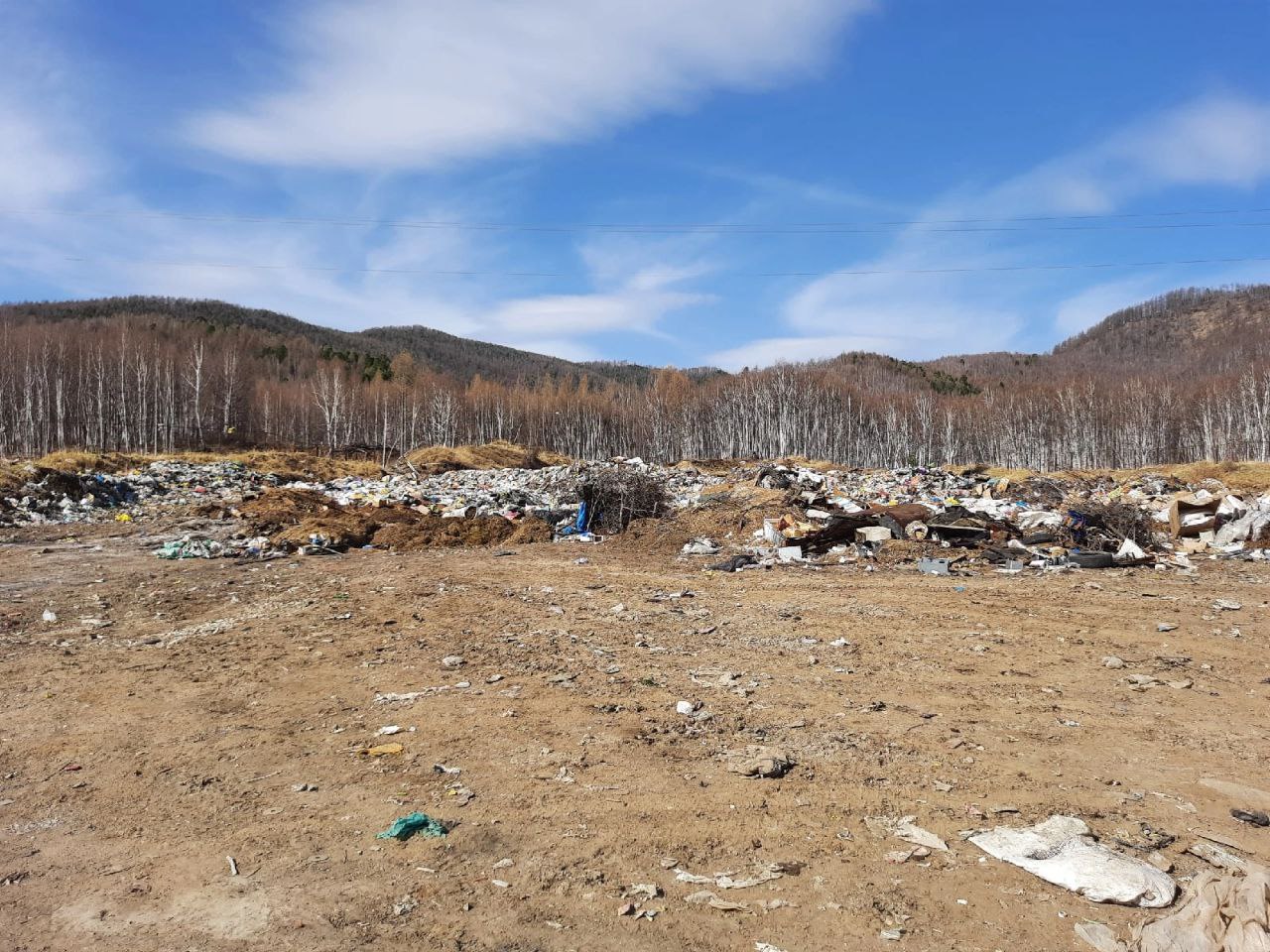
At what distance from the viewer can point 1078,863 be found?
2.80 m

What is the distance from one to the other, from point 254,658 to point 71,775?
203 cm

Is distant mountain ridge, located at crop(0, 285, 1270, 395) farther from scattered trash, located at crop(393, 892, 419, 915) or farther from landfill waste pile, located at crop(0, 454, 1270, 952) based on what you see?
scattered trash, located at crop(393, 892, 419, 915)

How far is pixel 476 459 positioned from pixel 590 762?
3235cm

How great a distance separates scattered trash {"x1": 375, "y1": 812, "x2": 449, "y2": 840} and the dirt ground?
0.07 metres

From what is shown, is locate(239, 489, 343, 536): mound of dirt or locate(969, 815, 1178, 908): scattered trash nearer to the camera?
locate(969, 815, 1178, 908): scattered trash

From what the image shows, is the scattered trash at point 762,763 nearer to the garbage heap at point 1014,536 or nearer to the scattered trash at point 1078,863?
the scattered trash at point 1078,863

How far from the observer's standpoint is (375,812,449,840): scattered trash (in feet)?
10.3

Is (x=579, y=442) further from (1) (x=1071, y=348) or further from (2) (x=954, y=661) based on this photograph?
(1) (x=1071, y=348)

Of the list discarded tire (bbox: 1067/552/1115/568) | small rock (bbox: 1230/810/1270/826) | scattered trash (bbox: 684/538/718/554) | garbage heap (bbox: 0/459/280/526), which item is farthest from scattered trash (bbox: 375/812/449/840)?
garbage heap (bbox: 0/459/280/526)

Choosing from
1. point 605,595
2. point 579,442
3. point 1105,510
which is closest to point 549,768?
point 605,595

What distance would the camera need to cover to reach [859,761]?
12.6 ft

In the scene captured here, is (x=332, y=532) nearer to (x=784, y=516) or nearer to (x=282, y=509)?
(x=282, y=509)

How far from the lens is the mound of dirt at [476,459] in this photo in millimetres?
31573

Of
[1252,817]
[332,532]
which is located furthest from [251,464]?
[1252,817]
